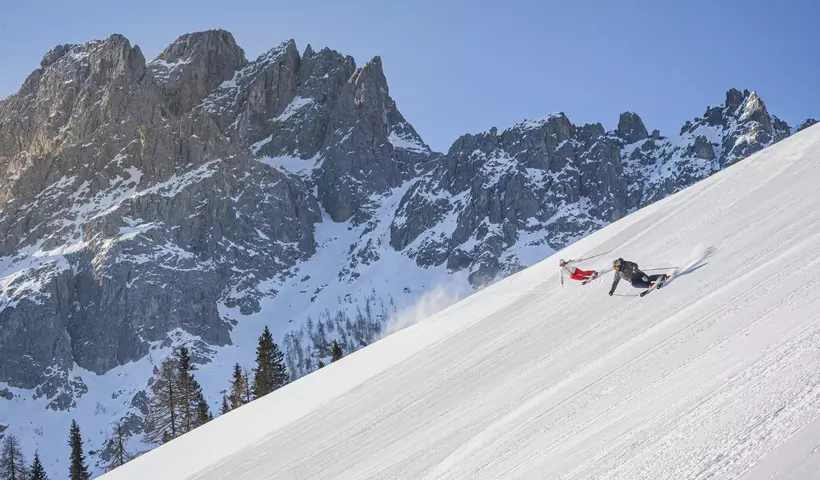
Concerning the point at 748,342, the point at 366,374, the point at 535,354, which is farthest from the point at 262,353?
the point at 748,342

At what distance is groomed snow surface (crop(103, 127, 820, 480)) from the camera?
9016 millimetres

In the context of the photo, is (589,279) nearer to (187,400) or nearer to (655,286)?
(655,286)

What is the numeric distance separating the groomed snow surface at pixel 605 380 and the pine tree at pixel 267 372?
89.0 feet

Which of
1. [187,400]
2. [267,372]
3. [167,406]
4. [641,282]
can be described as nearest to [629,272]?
[641,282]

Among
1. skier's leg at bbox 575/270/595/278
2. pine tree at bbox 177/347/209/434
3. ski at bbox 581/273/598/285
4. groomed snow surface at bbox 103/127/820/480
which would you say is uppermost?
pine tree at bbox 177/347/209/434

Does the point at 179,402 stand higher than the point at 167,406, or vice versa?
the point at 167,406

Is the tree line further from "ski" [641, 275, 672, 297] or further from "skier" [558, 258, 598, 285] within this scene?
"ski" [641, 275, 672, 297]

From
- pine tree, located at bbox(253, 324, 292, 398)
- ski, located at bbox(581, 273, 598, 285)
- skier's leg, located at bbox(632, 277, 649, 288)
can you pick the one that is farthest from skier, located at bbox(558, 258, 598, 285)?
pine tree, located at bbox(253, 324, 292, 398)

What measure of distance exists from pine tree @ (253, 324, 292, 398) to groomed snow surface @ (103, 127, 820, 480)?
27.1 m

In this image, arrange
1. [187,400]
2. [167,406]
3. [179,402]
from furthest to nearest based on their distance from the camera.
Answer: [167,406] → [187,400] → [179,402]

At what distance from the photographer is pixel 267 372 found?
47.1m

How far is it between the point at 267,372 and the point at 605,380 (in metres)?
37.6

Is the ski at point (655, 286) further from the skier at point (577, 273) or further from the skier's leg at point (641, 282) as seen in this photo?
the skier at point (577, 273)

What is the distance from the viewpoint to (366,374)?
1817 centimetres
